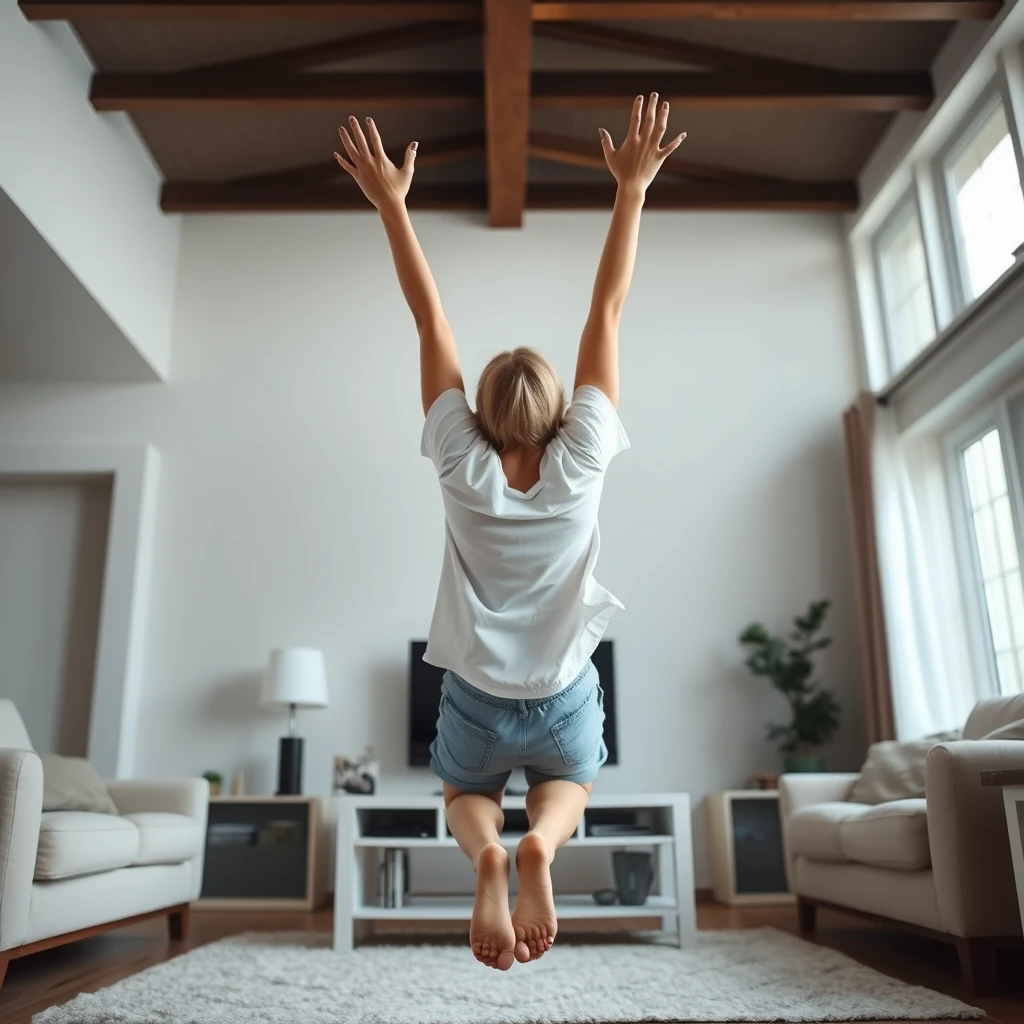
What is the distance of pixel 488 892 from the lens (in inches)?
55.7

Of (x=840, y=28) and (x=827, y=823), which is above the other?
(x=840, y=28)

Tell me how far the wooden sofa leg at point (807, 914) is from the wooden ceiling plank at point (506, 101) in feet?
11.9

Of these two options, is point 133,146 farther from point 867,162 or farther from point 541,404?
point 541,404

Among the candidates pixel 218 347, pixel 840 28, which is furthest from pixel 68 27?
pixel 840 28

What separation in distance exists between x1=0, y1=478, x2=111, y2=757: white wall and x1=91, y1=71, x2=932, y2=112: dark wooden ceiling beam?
2116 millimetres

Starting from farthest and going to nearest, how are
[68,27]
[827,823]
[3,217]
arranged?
1. [68,27]
2. [3,217]
3. [827,823]

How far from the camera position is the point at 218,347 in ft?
19.3

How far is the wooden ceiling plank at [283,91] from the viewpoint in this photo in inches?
198

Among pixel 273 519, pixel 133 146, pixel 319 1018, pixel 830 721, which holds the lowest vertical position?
pixel 319 1018

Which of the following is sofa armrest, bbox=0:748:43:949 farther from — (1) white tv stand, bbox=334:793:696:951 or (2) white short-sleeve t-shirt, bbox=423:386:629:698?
(2) white short-sleeve t-shirt, bbox=423:386:629:698

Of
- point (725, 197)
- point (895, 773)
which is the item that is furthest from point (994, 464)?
point (725, 197)

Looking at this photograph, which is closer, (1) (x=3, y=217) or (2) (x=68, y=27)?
(1) (x=3, y=217)

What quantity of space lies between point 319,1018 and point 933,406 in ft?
12.8

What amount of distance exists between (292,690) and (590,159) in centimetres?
335
